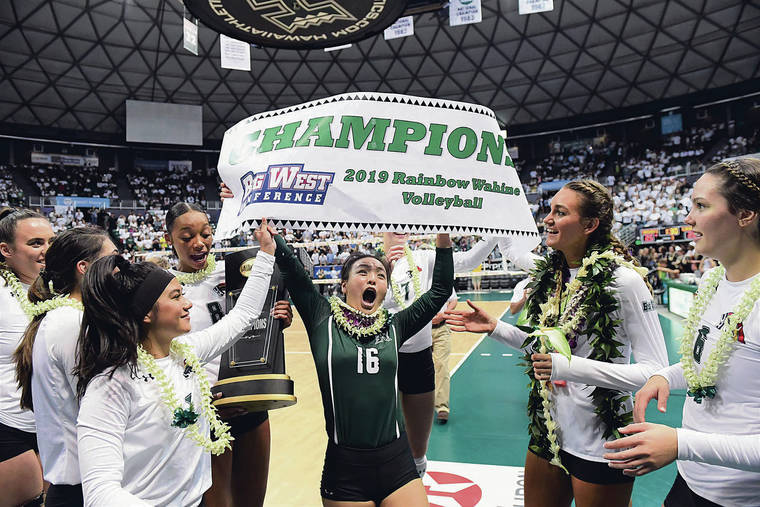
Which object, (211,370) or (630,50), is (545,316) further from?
(630,50)

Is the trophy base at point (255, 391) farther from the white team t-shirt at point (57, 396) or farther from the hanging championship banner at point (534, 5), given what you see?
the hanging championship banner at point (534, 5)

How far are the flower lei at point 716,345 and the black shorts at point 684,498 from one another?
29 cm

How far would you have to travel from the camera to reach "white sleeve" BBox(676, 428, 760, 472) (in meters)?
1.17

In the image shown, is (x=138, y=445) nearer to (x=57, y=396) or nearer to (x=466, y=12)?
(x=57, y=396)

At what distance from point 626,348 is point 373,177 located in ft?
4.05

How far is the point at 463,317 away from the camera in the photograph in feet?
6.40

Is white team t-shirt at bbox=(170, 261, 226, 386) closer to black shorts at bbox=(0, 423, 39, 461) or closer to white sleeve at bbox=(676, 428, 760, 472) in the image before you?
black shorts at bbox=(0, 423, 39, 461)

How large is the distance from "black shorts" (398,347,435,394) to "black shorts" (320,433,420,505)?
932 millimetres

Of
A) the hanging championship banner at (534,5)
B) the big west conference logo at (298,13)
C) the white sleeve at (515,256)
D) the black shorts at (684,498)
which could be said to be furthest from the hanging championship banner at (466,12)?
the black shorts at (684,498)

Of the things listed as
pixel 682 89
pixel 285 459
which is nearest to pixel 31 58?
pixel 285 459

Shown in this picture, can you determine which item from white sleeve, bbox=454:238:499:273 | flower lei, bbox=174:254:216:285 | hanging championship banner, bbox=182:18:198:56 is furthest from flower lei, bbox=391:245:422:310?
hanging championship banner, bbox=182:18:198:56

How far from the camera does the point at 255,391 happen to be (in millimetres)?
1971

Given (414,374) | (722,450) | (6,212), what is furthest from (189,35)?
(722,450)

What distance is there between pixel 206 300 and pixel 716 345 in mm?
2068
